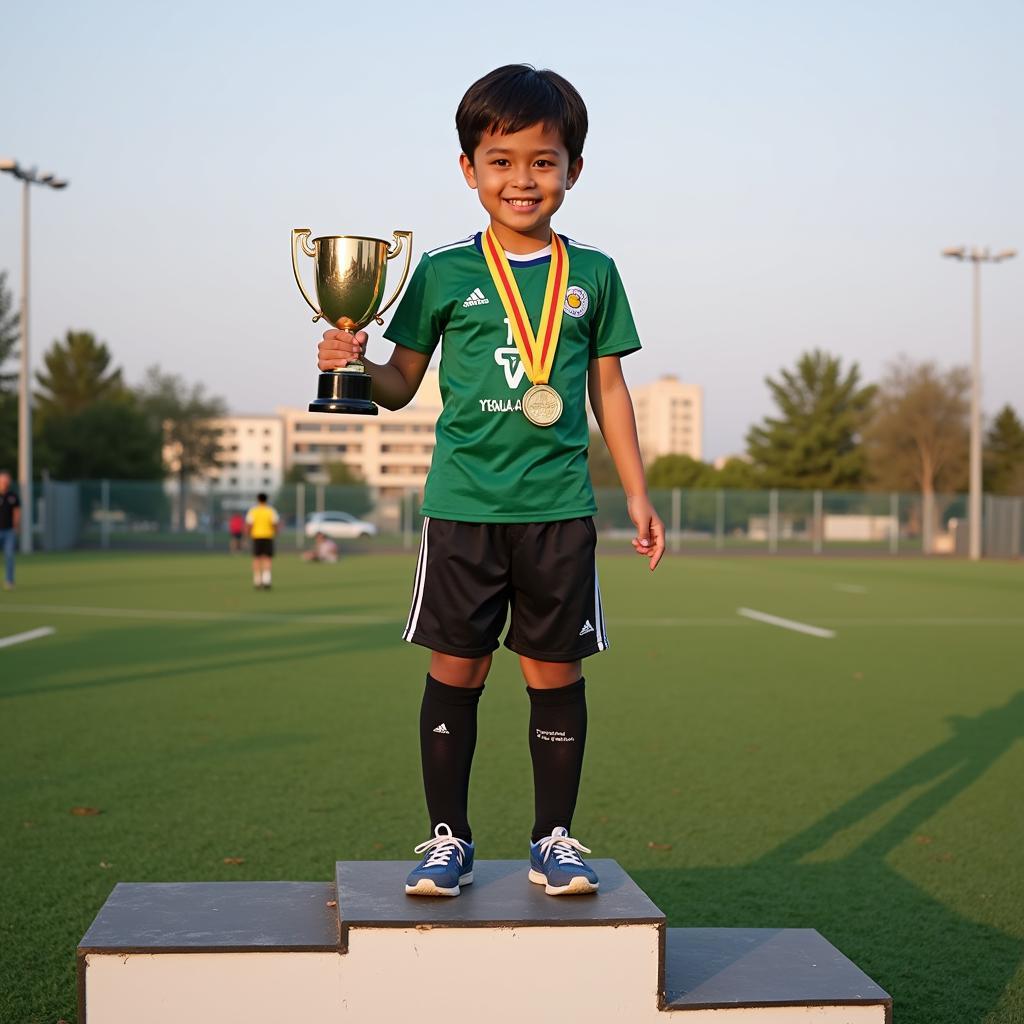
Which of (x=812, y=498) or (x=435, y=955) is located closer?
(x=435, y=955)

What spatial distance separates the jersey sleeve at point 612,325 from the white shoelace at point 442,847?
4.41 feet

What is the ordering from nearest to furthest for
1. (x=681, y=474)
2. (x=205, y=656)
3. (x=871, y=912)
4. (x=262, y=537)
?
(x=871, y=912)
(x=205, y=656)
(x=262, y=537)
(x=681, y=474)

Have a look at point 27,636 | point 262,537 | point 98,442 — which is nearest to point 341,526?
point 98,442

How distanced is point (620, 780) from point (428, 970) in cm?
333

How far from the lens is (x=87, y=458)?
195 ft

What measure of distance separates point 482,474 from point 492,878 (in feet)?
3.47

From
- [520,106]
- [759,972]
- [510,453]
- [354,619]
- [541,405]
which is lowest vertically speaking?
[354,619]

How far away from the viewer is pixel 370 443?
151750 mm

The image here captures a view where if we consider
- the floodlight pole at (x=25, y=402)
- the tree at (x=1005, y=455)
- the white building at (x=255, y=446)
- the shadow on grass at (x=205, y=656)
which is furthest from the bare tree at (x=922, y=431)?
the white building at (x=255, y=446)

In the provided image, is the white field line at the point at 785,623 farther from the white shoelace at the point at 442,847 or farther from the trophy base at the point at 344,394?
the trophy base at the point at 344,394

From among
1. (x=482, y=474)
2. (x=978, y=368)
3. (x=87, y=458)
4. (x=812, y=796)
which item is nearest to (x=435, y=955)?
(x=482, y=474)

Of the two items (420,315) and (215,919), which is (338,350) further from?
(215,919)

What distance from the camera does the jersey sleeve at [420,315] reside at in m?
3.43

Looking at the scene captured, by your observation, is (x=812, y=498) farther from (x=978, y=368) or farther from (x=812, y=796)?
(x=812, y=796)
